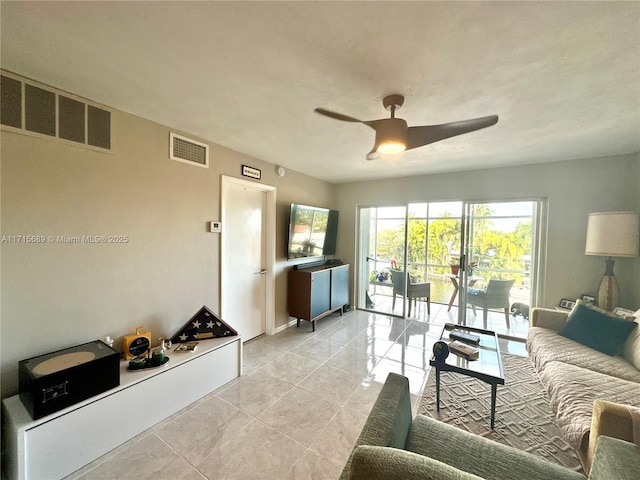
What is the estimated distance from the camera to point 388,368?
2.70 meters

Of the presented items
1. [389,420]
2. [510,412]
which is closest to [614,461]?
[389,420]

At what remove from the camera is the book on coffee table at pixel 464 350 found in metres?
2.07

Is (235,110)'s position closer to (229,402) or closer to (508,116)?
(508,116)

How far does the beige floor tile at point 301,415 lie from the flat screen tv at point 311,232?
74.8 inches

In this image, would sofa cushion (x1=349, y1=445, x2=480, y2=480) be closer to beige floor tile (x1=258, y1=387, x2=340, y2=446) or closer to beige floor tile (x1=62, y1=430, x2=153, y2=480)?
beige floor tile (x1=258, y1=387, x2=340, y2=446)

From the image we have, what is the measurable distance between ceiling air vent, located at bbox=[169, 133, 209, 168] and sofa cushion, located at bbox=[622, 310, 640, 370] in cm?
415

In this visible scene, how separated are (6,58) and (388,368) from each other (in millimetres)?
3751

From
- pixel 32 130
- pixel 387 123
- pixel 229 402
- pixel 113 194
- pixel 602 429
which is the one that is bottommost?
pixel 229 402

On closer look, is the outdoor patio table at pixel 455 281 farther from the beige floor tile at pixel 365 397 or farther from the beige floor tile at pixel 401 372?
the beige floor tile at pixel 365 397

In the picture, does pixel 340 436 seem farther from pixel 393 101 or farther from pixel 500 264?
pixel 500 264

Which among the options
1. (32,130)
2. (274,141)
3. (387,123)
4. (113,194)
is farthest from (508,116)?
(32,130)

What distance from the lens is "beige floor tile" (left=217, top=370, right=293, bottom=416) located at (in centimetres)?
212

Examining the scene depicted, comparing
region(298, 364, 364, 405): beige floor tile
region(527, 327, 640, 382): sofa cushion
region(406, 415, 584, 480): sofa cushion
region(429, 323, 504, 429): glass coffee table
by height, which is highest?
region(527, 327, 640, 382): sofa cushion

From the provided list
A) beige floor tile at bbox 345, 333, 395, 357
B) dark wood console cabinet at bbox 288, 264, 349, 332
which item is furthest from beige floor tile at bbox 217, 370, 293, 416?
dark wood console cabinet at bbox 288, 264, 349, 332
